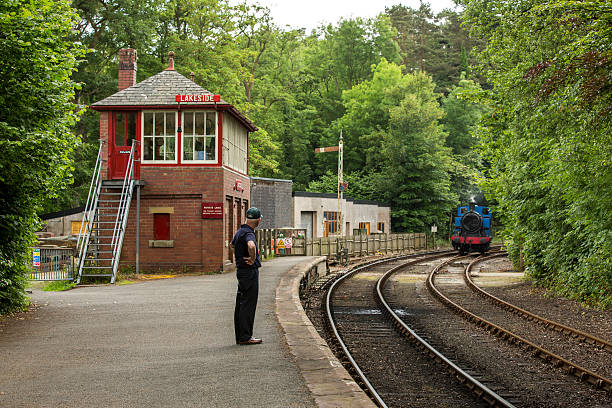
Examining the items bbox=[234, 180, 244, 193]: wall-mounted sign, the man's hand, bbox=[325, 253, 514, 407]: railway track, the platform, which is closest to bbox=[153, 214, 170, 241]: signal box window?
bbox=[234, 180, 244, 193]: wall-mounted sign

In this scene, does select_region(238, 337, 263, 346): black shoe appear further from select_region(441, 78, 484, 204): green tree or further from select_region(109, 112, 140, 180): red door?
select_region(441, 78, 484, 204): green tree

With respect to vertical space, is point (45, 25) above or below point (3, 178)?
above

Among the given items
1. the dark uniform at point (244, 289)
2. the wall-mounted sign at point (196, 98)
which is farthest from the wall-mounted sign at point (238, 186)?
the dark uniform at point (244, 289)

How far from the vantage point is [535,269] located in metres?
19.1

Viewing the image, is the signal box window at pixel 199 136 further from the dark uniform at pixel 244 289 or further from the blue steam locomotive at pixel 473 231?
the blue steam locomotive at pixel 473 231

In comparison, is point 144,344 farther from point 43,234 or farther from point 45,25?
point 43,234

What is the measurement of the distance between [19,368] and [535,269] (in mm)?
15570

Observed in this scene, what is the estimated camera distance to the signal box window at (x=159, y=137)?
67.1 ft

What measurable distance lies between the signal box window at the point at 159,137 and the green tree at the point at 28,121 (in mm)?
8396

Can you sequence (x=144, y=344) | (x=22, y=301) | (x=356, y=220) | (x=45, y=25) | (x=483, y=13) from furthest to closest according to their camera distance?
(x=356, y=220), (x=483, y=13), (x=22, y=301), (x=45, y=25), (x=144, y=344)

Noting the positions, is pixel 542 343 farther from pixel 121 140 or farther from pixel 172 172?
pixel 121 140

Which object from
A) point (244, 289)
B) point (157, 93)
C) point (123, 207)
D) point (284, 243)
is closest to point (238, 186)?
point (157, 93)

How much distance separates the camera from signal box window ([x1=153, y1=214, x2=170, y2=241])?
66.9 ft

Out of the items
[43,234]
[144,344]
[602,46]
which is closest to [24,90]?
[144,344]
